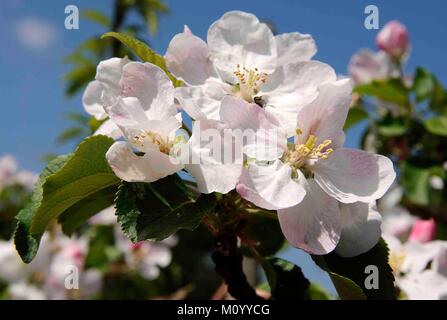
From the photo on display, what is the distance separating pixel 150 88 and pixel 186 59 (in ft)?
0.27

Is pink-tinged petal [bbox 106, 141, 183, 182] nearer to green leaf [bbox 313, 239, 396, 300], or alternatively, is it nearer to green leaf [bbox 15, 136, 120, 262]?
green leaf [bbox 15, 136, 120, 262]

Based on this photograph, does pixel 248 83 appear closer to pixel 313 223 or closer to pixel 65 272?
pixel 313 223

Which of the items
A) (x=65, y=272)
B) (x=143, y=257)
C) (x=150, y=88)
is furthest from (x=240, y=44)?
(x=143, y=257)

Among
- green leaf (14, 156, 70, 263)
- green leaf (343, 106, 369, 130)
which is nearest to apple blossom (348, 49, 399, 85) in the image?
green leaf (343, 106, 369, 130)

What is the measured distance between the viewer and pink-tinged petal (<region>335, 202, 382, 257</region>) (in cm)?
70

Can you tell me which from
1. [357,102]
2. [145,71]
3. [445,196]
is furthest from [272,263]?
[357,102]

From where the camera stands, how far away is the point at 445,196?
6.21 ft

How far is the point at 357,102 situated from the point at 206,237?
2.44 ft

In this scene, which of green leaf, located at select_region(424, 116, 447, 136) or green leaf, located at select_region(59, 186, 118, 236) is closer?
green leaf, located at select_region(59, 186, 118, 236)

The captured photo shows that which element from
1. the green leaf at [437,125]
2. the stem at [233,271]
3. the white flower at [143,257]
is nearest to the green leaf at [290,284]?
the stem at [233,271]

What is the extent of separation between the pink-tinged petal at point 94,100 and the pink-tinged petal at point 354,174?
0.98ft

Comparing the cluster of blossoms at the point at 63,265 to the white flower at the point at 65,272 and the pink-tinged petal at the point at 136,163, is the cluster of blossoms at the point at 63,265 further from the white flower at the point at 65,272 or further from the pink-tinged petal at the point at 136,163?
the pink-tinged petal at the point at 136,163

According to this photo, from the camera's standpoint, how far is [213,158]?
64 centimetres

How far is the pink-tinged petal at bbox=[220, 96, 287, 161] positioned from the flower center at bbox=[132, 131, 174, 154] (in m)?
0.07
